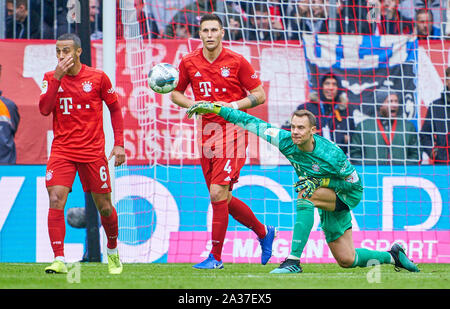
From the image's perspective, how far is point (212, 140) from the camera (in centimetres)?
879

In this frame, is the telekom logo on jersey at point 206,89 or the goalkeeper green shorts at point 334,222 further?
the telekom logo on jersey at point 206,89

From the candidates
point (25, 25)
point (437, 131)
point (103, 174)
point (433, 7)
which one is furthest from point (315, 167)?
point (25, 25)

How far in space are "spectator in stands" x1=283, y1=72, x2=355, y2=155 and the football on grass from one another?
3.82m

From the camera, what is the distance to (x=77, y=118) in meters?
8.11

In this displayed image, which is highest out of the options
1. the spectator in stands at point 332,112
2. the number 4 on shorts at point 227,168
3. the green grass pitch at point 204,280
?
the spectator in stands at point 332,112

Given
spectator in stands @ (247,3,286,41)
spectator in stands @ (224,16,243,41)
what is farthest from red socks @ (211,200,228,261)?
spectator in stands @ (247,3,286,41)

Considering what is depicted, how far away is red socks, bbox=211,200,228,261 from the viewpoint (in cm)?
866

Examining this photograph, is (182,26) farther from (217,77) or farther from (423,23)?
(217,77)

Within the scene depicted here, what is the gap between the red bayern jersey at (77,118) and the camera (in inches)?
317

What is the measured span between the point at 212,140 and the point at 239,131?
0.97 feet

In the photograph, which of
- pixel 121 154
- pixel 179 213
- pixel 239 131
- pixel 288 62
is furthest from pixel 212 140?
pixel 288 62

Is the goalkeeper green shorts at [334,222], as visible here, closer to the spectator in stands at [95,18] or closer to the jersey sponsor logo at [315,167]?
the jersey sponsor logo at [315,167]

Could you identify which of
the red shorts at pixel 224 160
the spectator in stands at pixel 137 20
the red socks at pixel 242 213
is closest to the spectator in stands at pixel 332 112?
the spectator in stands at pixel 137 20

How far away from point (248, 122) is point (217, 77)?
1.12 metres
